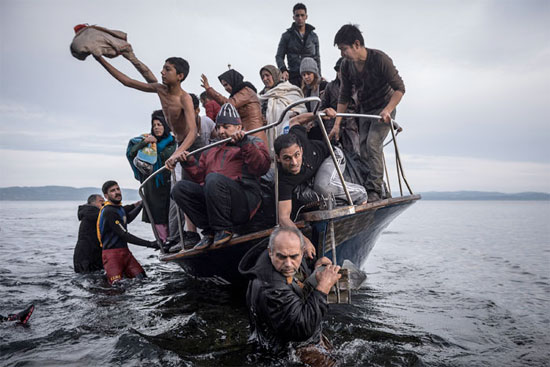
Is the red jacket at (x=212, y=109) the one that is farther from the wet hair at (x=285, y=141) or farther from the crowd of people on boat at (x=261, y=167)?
the wet hair at (x=285, y=141)

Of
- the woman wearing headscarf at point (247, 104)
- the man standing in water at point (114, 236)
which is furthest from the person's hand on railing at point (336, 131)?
the man standing in water at point (114, 236)

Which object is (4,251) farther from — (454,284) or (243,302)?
(454,284)

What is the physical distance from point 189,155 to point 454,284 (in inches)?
232

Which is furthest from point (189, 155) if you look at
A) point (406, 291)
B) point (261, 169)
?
point (406, 291)

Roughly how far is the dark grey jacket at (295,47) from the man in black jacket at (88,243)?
4.48 metres

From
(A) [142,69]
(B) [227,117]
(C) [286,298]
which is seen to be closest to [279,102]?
(B) [227,117]

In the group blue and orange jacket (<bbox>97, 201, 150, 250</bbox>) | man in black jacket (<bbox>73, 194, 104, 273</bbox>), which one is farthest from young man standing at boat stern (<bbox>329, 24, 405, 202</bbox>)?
man in black jacket (<bbox>73, 194, 104, 273</bbox>)

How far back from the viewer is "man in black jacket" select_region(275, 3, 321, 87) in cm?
786

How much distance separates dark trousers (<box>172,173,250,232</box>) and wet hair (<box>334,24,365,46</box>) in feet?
6.58

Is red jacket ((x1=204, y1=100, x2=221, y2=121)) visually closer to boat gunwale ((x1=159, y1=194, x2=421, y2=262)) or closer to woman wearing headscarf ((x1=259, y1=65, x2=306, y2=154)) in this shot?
woman wearing headscarf ((x1=259, y1=65, x2=306, y2=154))

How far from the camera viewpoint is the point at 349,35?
14.5 feet

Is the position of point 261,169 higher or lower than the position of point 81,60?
lower

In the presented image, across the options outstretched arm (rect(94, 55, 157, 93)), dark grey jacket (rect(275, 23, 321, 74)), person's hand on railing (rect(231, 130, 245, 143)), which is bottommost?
person's hand on railing (rect(231, 130, 245, 143))

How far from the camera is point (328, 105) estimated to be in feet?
18.8
